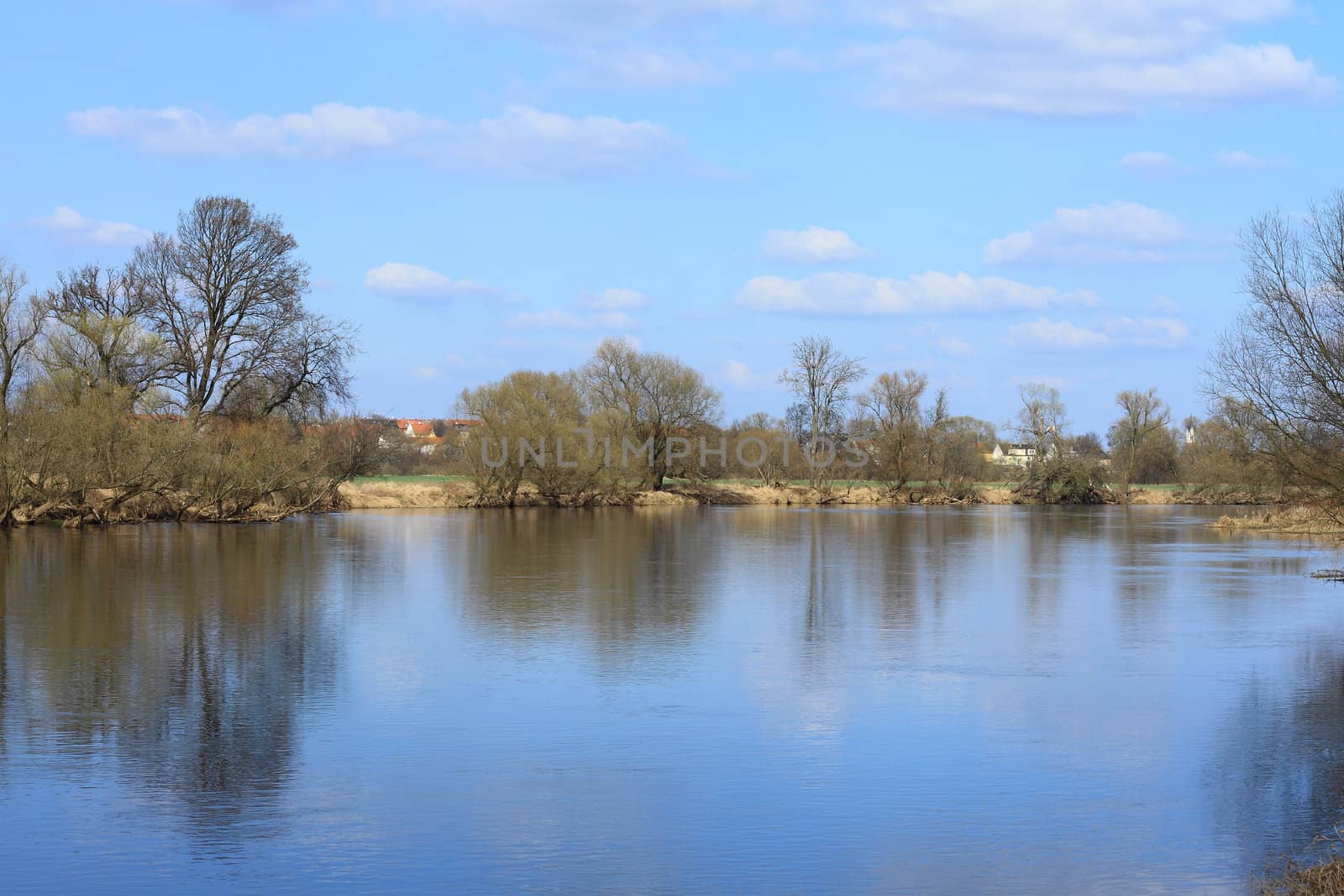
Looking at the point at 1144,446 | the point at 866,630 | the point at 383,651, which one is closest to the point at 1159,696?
the point at 866,630

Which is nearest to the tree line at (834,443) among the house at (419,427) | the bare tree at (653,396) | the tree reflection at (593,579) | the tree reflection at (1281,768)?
the bare tree at (653,396)

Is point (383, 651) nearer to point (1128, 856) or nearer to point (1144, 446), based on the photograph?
point (1128, 856)

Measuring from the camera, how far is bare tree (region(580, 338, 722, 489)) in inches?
2817

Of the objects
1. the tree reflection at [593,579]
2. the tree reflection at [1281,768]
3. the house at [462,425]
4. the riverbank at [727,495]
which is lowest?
the tree reflection at [1281,768]

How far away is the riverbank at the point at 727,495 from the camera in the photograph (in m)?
59.9

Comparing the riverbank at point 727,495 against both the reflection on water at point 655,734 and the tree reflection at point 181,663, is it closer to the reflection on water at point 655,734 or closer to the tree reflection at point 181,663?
the tree reflection at point 181,663

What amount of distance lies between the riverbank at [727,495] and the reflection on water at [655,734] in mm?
36953

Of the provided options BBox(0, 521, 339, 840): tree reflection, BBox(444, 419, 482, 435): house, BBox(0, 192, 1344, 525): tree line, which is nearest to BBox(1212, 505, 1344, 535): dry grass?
BBox(0, 192, 1344, 525): tree line

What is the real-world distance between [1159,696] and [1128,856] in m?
5.38

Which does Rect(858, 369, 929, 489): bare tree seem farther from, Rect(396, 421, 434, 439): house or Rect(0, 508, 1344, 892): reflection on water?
Rect(396, 421, 434, 439): house

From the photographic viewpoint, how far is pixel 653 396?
72.0 m

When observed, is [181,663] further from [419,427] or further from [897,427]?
[419,427]

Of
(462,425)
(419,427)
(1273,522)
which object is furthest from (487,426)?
(419,427)

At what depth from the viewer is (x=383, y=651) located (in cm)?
1468
